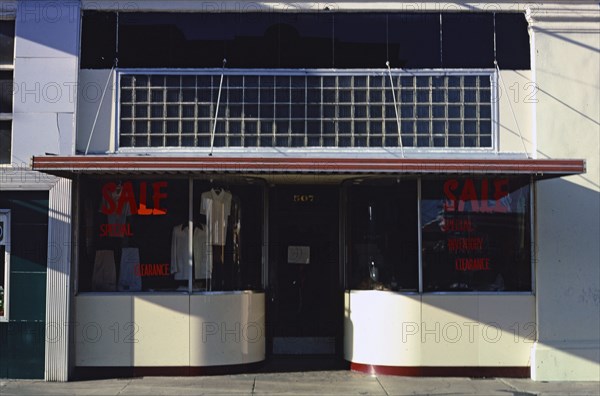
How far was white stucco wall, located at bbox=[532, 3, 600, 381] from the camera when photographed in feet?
38.1

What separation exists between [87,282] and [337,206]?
166 inches

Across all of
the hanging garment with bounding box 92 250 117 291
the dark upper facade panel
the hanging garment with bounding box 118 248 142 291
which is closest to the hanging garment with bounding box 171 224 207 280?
the hanging garment with bounding box 118 248 142 291

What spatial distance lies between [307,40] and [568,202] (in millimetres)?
4588

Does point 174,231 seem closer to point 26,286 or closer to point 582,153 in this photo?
point 26,286

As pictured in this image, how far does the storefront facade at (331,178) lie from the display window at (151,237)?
0.03 meters

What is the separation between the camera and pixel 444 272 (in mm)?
11789

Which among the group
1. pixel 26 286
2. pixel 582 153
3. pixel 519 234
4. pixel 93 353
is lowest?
pixel 93 353

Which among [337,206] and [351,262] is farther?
[337,206]

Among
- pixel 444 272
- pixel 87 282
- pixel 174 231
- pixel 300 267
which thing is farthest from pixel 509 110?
pixel 87 282

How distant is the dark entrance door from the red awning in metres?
2.78

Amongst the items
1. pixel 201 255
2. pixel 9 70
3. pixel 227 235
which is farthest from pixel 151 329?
pixel 9 70

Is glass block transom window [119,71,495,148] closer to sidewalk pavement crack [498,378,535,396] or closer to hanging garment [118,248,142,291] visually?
hanging garment [118,248,142,291]

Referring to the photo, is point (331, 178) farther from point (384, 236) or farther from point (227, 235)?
point (227, 235)

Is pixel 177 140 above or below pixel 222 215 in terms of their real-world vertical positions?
above
